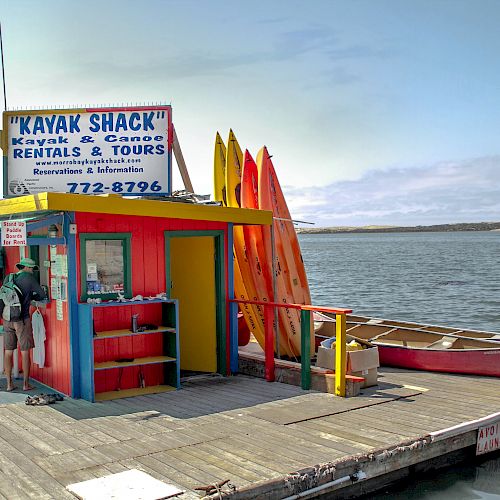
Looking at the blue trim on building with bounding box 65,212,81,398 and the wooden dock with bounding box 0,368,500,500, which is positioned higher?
the blue trim on building with bounding box 65,212,81,398

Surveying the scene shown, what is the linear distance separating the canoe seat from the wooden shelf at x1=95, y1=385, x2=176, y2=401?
4929 mm

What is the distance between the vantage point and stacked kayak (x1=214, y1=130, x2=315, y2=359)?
11.6 metres

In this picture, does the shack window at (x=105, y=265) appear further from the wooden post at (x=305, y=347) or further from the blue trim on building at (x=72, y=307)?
the wooden post at (x=305, y=347)

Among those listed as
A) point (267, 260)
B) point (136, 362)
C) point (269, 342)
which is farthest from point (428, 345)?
point (136, 362)

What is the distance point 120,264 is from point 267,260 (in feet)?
10.1

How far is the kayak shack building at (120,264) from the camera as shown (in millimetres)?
8914

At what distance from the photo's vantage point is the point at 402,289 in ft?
140

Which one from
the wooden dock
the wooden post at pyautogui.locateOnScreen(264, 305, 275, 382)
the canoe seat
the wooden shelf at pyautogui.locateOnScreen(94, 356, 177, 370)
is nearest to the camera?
the wooden dock

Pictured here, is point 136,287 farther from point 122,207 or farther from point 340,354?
point 340,354

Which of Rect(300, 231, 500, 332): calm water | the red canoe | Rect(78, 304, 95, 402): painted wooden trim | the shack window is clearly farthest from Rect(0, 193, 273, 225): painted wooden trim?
Rect(300, 231, 500, 332): calm water

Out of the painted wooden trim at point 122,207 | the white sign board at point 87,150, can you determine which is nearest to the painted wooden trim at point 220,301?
the painted wooden trim at point 122,207

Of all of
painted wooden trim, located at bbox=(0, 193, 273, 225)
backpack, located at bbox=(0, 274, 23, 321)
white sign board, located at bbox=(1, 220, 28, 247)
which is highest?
painted wooden trim, located at bbox=(0, 193, 273, 225)

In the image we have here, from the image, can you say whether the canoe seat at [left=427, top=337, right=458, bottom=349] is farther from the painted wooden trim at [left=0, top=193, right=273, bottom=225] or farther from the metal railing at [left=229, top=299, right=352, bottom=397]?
the painted wooden trim at [left=0, top=193, right=273, bottom=225]

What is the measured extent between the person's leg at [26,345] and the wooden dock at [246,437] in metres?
0.75
